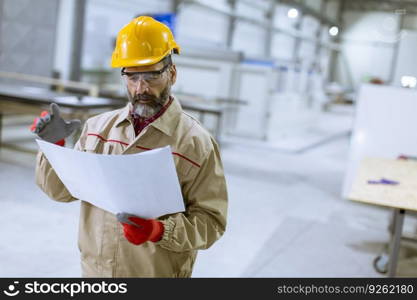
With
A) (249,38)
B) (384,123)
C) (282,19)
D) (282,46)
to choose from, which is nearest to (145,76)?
(384,123)

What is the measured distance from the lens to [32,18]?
377 inches

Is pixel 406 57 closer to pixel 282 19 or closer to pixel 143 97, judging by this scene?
pixel 143 97

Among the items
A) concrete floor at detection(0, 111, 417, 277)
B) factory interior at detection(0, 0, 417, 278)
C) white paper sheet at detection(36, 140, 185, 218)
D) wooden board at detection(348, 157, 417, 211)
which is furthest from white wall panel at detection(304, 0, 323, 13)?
white paper sheet at detection(36, 140, 185, 218)

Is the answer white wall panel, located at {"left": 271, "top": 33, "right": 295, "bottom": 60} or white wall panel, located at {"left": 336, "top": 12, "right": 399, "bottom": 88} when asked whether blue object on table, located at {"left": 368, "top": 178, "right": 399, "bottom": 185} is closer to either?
white wall panel, located at {"left": 271, "top": 33, "right": 295, "bottom": 60}

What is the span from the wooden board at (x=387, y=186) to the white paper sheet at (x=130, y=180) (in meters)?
1.93

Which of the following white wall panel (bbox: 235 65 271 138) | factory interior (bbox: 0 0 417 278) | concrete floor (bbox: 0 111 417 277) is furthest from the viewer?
white wall panel (bbox: 235 65 271 138)

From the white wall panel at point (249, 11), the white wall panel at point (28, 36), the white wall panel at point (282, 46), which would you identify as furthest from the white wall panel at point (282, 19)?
the white wall panel at point (28, 36)

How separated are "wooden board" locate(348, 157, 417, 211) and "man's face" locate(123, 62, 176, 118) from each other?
1886mm

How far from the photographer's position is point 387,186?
365 centimetres

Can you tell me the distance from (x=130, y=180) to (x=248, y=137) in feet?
30.4

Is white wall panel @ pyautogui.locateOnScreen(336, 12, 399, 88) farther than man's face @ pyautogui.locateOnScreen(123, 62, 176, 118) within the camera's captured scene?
Yes

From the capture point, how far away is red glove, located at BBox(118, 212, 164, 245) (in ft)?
4.84

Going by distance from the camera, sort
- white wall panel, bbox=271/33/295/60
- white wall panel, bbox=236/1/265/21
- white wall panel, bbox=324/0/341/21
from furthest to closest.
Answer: white wall panel, bbox=271/33/295/60, white wall panel, bbox=324/0/341/21, white wall panel, bbox=236/1/265/21

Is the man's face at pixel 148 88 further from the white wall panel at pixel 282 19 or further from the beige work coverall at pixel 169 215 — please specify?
the white wall panel at pixel 282 19
